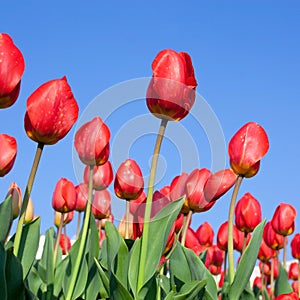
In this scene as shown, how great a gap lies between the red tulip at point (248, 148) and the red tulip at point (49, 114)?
697mm

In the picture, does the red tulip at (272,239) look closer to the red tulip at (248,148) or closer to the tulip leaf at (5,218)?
the red tulip at (248,148)

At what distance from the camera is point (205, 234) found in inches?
170

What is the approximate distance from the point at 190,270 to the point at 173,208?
400 millimetres

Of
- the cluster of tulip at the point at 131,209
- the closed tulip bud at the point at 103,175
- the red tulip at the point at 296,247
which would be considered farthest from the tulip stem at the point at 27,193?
the red tulip at the point at 296,247

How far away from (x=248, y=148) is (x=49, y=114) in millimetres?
801

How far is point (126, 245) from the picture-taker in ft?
6.57

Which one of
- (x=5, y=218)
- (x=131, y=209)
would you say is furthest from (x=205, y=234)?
(x=5, y=218)

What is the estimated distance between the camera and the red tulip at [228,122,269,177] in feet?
7.57

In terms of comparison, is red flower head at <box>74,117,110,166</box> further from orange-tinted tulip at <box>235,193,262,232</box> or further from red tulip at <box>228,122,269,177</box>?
orange-tinted tulip at <box>235,193,262,232</box>

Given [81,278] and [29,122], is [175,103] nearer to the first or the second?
[29,122]

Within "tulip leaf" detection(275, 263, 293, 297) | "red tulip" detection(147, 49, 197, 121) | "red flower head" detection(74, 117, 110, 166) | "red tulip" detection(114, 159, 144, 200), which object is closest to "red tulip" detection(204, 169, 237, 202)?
"red tulip" detection(114, 159, 144, 200)

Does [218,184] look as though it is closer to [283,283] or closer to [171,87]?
[171,87]

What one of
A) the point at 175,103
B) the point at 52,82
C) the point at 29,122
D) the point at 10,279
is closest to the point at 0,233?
the point at 10,279

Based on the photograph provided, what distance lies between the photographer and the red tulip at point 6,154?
7.36ft
